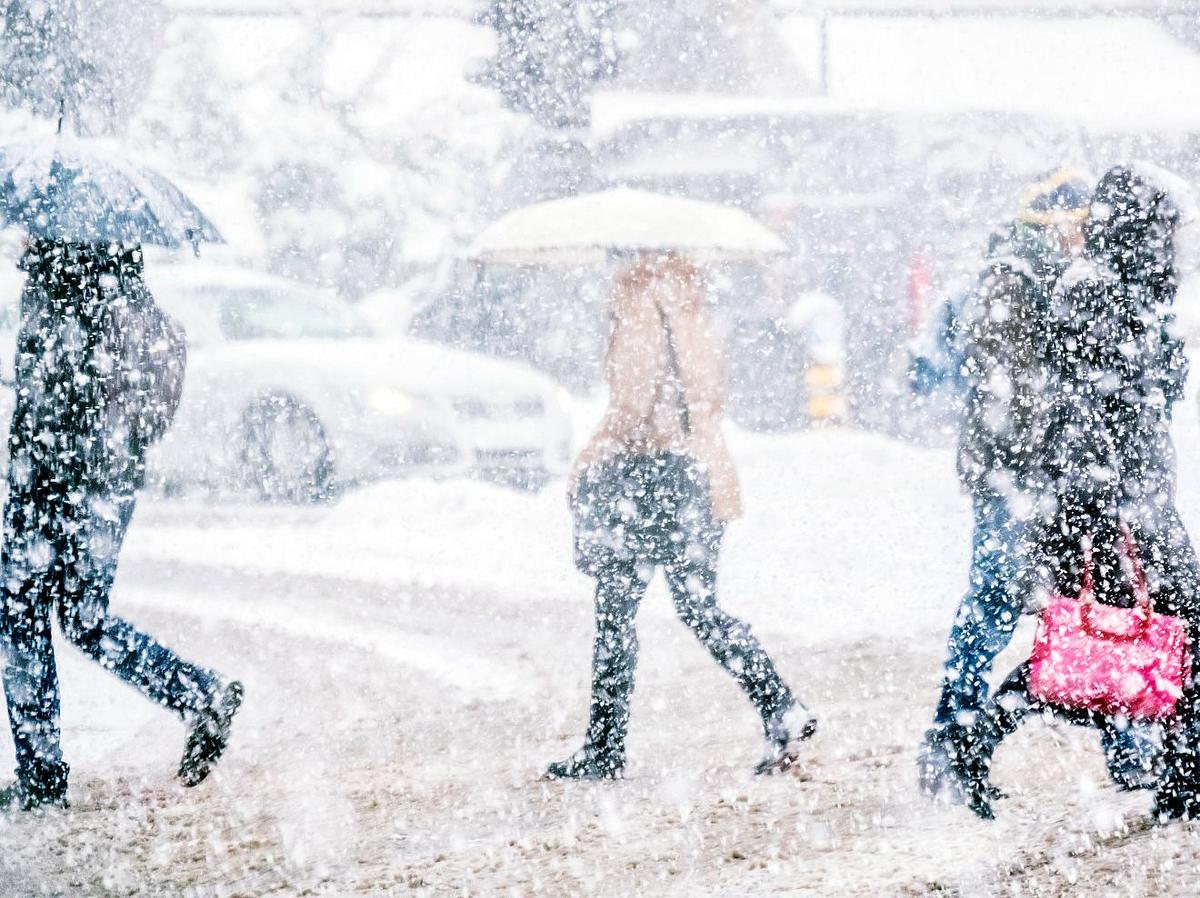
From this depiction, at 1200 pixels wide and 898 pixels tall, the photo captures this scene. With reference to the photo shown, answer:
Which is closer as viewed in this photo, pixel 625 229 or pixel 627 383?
pixel 627 383

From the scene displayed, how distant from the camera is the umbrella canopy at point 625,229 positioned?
5133 millimetres

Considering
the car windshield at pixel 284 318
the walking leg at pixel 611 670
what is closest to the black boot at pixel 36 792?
the walking leg at pixel 611 670

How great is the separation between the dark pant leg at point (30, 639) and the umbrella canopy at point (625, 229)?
183 cm

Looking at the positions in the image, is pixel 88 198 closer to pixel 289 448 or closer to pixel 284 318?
pixel 289 448

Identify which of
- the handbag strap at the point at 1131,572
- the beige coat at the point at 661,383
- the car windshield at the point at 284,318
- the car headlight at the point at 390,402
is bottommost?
the handbag strap at the point at 1131,572

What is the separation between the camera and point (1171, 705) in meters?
3.85

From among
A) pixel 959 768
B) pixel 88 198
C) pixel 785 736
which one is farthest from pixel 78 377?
pixel 959 768

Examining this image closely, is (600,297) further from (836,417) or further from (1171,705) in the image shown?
(1171,705)

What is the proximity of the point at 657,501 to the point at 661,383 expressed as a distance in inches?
12.8

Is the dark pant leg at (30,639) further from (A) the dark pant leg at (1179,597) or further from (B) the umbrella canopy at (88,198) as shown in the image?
(A) the dark pant leg at (1179,597)

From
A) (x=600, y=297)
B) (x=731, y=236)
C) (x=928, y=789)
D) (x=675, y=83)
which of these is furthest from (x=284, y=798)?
(x=675, y=83)

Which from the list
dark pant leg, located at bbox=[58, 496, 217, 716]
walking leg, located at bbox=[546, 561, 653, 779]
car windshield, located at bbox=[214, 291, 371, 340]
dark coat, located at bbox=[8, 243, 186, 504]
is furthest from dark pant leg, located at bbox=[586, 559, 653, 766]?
car windshield, located at bbox=[214, 291, 371, 340]

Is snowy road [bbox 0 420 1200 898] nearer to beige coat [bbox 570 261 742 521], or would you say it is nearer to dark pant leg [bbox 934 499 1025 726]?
dark pant leg [bbox 934 499 1025 726]

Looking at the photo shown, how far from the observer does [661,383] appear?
4578mm
